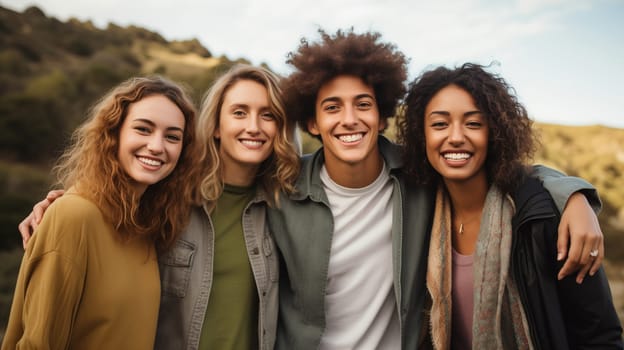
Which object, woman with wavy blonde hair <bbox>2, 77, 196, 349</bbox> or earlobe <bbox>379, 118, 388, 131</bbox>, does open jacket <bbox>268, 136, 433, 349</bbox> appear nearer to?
earlobe <bbox>379, 118, 388, 131</bbox>

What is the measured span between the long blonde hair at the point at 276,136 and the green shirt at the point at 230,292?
0.34 metres

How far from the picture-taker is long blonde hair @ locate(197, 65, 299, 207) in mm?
3203

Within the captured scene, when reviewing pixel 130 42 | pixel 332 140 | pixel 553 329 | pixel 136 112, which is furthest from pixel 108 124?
pixel 130 42

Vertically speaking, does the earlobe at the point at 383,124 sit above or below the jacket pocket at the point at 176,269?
above

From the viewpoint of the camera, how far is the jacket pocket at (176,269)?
279 cm

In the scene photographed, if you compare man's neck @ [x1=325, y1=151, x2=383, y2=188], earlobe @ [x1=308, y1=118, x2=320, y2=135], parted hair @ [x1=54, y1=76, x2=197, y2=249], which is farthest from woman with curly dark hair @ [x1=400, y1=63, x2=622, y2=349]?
parted hair @ [x1=54, y1=76, x2=197, y2=249]

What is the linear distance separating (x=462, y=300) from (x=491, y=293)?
0.28 m

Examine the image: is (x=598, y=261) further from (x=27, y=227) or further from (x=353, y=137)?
(x=27, y=227)

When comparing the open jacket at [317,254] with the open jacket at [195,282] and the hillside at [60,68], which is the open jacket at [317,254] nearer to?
the open jacket at [195,282]

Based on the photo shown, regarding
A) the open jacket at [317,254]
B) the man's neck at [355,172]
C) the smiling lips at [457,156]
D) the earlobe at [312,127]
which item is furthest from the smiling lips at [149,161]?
the smiling lips at [457,156]

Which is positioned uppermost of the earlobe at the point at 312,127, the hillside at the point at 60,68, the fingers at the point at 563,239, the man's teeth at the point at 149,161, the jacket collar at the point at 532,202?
the hillside at the point at 60,68

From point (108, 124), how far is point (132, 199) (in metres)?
0.49

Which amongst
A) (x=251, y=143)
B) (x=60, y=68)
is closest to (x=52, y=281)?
(x=251, y=143)

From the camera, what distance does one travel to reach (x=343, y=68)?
10.6ft
